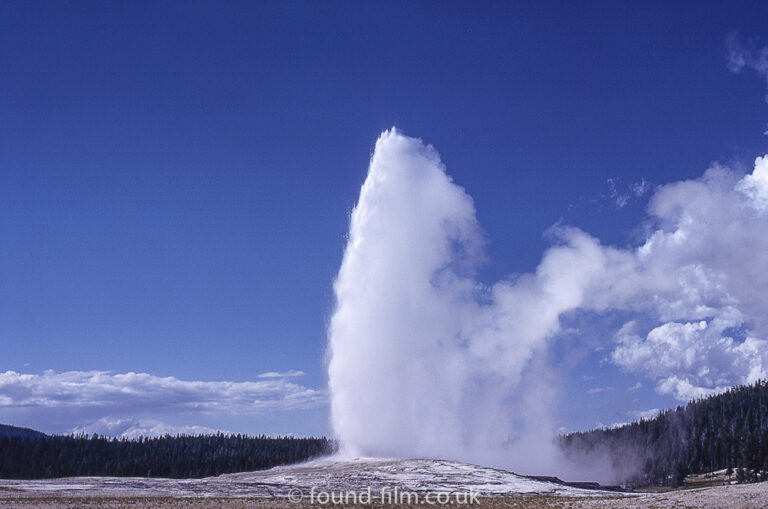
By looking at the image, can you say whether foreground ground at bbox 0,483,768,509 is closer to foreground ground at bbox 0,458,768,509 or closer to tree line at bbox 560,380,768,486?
foreground ground at bbox 0,458,768,509

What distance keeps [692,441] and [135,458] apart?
122m

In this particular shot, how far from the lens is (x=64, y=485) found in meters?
68.3

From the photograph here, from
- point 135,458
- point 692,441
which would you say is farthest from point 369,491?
point 135,458

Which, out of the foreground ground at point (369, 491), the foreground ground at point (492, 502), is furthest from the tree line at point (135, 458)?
the foreground ground at point (492, 502)

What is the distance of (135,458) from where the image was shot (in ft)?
505

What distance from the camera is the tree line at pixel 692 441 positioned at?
396 feet

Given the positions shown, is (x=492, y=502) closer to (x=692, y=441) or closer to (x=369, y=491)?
(x=369, y=491)

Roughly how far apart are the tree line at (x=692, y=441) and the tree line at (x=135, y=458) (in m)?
65.8

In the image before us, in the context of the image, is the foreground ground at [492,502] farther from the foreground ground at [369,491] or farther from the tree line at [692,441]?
the tree line at [692,441]

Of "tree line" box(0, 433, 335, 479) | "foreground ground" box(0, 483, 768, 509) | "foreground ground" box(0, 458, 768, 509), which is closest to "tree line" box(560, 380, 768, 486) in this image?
"foreground ground" box(0, 458, 768, 509)

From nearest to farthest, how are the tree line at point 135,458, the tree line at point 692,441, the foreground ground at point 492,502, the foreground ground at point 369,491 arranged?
the foreground ground at point 492,502 → the foreground ground at point 369,491 → the tree line at point 692,441 → the tree line at point 135,458

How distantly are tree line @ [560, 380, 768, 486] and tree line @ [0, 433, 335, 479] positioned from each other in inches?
2590

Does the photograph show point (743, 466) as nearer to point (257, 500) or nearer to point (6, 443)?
point (257, 500)

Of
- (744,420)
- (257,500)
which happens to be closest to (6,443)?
(257,500)
